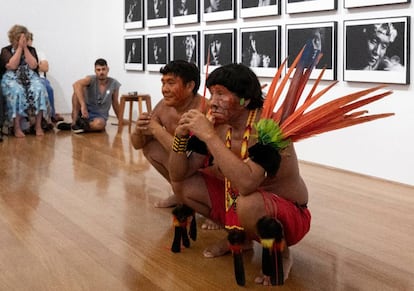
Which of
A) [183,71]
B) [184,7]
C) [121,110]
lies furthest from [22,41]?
[183,71]

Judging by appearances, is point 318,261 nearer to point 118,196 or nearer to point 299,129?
point 299,129

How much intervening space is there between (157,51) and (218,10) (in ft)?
5.24

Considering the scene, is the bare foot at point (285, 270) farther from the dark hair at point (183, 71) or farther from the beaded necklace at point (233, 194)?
the dark hair at point (183, 71)

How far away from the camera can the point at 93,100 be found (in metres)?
7.77

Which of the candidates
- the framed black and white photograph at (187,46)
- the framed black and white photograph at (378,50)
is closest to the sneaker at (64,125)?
the framed black and white photograph at (187,46)

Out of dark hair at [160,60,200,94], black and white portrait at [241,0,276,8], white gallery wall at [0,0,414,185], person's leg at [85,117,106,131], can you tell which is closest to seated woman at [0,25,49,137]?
person's leg at [85,117,106,131]

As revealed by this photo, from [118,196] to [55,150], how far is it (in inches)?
88.9

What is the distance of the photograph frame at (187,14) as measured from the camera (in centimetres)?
684

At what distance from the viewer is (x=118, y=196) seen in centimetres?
413

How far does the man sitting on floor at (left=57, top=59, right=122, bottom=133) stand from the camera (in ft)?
24.8

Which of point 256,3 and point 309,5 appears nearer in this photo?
point 309,5

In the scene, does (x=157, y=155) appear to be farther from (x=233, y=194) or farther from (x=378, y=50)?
(x=378, y=50)

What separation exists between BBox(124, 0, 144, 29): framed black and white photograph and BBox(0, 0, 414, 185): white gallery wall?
0.13 meters

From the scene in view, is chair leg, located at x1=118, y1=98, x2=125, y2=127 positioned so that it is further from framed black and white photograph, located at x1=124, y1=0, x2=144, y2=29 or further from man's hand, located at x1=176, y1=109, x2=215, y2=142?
man's hand, located at x1=176, y1=109, x2=215, y2=142
